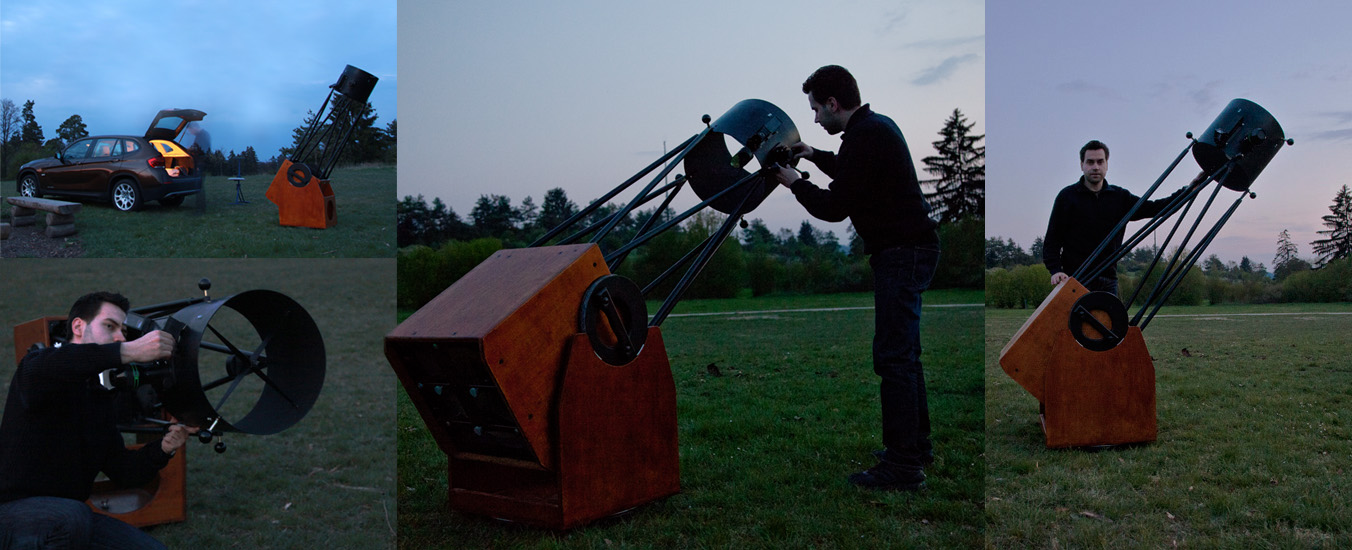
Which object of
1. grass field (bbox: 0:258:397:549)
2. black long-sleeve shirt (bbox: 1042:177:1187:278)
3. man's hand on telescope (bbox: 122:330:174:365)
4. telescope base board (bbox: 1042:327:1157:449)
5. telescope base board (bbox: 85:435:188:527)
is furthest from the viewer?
black long-sleeve shirt (bbox: 1042:177:1187:278)

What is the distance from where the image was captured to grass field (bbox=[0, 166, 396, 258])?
26.4ft

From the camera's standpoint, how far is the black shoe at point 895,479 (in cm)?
321

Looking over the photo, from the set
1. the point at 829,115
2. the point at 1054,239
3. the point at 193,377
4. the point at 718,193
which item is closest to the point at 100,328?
the point at 193,377

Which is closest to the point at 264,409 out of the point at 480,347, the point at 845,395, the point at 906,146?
the point at 480,347

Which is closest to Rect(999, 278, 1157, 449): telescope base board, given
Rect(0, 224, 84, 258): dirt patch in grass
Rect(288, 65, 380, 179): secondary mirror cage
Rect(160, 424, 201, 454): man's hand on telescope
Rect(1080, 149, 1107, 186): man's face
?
Rect(1080, 149, 1107, 186): man's face

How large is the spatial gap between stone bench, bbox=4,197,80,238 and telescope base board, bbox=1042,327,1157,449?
788 cm

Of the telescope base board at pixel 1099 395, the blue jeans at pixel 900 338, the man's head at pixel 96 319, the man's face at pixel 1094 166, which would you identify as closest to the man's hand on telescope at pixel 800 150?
the blue jeans at pixel 900 338

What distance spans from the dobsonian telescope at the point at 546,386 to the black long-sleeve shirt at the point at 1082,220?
2.43 metres

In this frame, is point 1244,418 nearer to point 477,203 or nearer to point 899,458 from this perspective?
point 899,458

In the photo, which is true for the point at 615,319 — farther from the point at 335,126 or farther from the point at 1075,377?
the point at 335,126

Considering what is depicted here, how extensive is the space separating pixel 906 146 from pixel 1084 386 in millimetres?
1620

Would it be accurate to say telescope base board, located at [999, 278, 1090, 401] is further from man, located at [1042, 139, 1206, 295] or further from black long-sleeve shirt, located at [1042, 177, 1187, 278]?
black long-sleeve shirt, located at [1042, 177, 1187, 278]

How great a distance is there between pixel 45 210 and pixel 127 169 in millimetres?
865

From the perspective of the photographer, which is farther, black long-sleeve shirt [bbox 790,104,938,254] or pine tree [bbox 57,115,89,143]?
pine tree [bbox 57,115,89,143]
